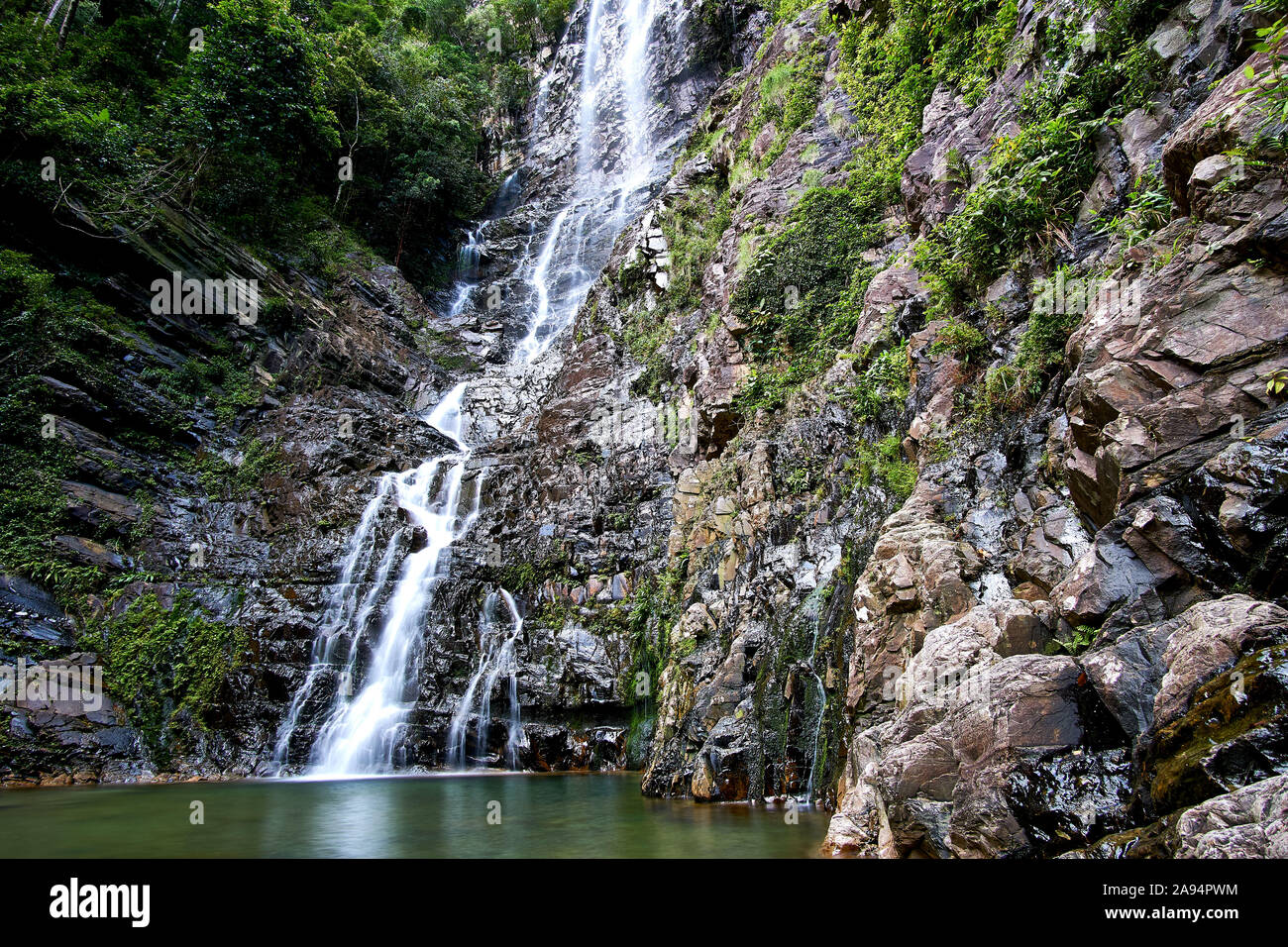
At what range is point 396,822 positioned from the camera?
8133 mm

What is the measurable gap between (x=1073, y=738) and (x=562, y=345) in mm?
20645

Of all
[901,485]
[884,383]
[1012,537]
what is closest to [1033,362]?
[1012,537]

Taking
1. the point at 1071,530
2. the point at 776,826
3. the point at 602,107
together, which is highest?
the point at 602,107

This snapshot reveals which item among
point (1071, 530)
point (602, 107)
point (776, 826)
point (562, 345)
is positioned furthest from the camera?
point (602, 107)

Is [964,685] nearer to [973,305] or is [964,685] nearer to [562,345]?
[973,305]

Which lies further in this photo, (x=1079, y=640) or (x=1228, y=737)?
(x=1079, y=640)

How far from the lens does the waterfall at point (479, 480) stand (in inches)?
516

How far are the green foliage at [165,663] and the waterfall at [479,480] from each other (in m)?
1.76

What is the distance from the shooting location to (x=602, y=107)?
108ft

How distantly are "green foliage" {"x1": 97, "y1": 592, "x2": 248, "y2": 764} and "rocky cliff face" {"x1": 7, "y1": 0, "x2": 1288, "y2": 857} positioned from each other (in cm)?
56

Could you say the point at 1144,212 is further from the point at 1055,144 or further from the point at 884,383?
the point at 884,383

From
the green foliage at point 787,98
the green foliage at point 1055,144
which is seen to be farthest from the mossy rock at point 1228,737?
the green foliage at point 787,98

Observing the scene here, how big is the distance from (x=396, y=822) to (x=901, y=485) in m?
7.80
